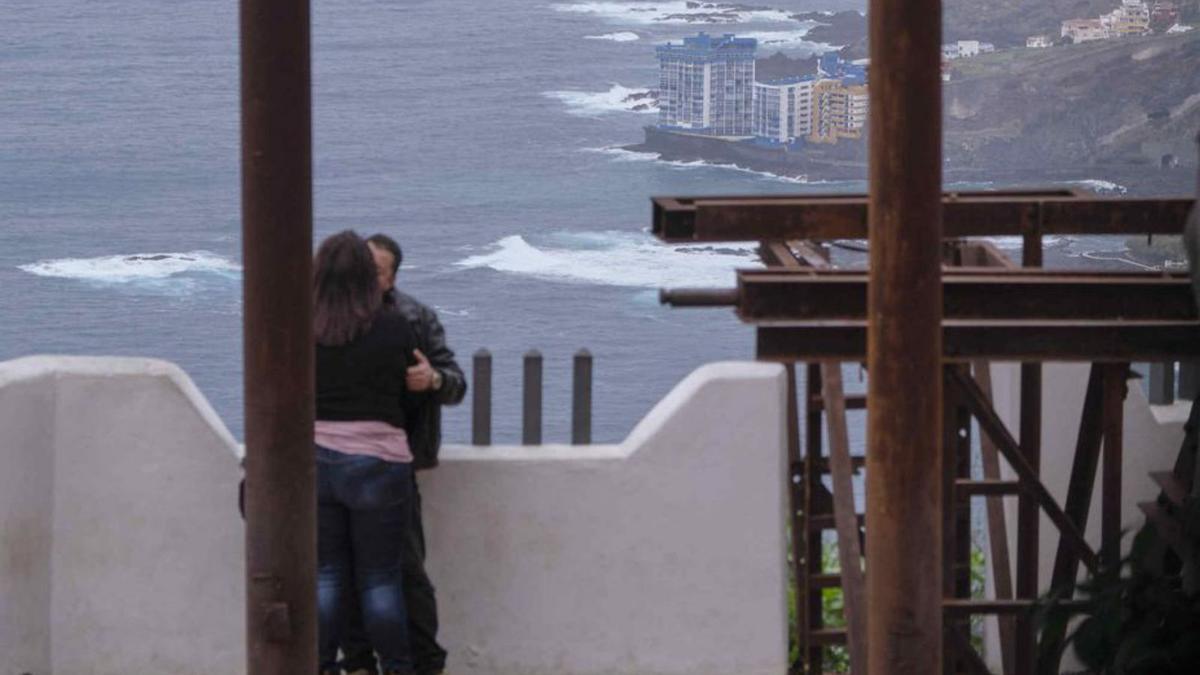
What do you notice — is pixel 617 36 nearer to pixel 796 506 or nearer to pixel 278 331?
pixel 796 506

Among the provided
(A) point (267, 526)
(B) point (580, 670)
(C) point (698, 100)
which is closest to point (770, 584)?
(B) point (580, 670)

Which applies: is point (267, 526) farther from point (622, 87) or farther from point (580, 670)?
point (622, 87)

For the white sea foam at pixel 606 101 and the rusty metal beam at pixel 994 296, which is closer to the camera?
the rusty metal beam at pixel 994 296

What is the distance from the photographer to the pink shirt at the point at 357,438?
508cm

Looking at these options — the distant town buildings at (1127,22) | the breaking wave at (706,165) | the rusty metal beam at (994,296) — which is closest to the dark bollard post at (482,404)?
the rusty metal beam at (994,296)

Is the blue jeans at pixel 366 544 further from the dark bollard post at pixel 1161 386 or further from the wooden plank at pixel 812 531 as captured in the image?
the dark bollard post at pixel 1161 386

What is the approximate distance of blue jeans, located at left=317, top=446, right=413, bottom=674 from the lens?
5.08 m

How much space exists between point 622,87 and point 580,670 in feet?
30.1

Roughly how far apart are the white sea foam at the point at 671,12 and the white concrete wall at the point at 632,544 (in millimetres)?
9543

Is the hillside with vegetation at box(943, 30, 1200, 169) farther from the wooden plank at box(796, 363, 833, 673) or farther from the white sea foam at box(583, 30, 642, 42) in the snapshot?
the wooden plank at box(796, 363, 833, 673)

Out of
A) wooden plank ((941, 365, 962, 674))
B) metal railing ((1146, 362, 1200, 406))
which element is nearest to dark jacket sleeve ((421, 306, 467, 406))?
wooden plank ((941, 365, 962, 674))

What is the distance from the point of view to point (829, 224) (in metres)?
4.76

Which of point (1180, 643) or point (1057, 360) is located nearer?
point (1180, 643)

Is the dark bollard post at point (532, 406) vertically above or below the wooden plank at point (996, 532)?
above
